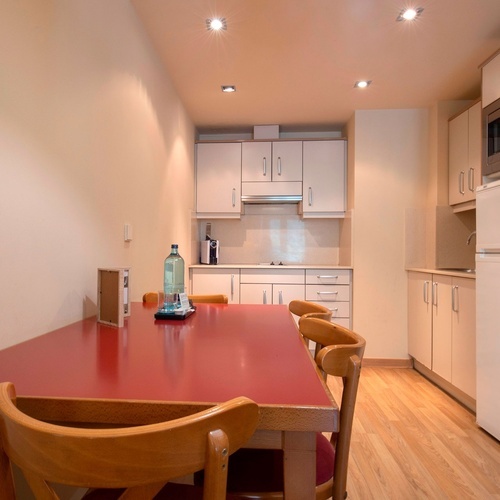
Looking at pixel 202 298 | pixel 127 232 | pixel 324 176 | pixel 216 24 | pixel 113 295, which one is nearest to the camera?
pixel 113 295

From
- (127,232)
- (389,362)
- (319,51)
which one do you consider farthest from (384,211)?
(127,232)

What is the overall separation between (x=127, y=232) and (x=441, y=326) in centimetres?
248

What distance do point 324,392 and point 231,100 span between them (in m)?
3.03

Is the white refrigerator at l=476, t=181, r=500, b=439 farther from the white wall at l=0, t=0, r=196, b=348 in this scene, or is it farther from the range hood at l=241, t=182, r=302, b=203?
the white wall at l=0, t=0, r=196, b=348

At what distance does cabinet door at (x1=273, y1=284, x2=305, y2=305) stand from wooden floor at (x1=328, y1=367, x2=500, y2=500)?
96cm

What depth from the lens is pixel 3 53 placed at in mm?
1012

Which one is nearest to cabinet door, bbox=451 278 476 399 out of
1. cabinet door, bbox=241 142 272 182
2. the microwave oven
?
the microwave oven

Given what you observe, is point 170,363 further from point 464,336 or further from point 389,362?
point 389,362

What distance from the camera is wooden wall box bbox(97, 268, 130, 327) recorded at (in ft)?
4.21

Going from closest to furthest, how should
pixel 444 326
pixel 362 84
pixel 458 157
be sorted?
pixel 444 326 → pixel 362 84 → pixel 458 157

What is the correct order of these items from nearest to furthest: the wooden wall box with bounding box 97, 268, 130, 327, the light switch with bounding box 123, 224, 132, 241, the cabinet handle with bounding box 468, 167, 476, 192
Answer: the wooden wall box with bounding box 97, 268, 130, 327, the light switch with bounding box 123, 224, 132, 241, the cabinet handle with bounding box 468, 167, 476, 192

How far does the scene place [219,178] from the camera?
3.77 meters

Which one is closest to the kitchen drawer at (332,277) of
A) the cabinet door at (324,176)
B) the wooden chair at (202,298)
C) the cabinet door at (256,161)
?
the cabinet door at (324,176)

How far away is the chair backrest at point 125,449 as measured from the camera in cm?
45
